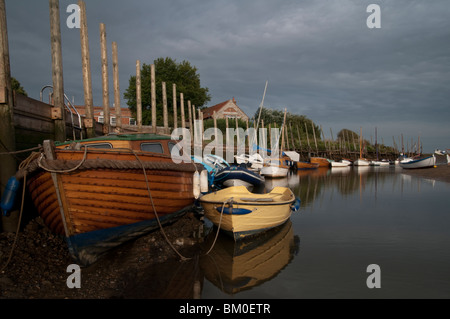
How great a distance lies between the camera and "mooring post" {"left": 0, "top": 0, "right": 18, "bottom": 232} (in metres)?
6.64

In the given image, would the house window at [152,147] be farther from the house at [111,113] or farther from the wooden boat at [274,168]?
the house at [111,113]

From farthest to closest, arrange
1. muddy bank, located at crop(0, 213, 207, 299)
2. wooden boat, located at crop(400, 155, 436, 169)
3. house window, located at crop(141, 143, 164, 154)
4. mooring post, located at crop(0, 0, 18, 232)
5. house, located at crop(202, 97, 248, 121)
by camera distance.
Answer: house, located at crop(202, 97, 248, 121), wooden boat, located at crop(400, 155, 436, 169), house window, located at crop(141, 143, 164, 154), mooring post, located at crop(0, 0, 18, 232), muddy bank, located at crop(0, 213, 207, 299)

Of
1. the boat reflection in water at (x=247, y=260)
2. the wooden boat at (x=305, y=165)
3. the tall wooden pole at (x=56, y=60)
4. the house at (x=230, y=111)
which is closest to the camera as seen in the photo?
→ the boat reflection in water at (x=247, y=260)

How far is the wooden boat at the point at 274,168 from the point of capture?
87.9ft

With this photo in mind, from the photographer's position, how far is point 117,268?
5.82 metres

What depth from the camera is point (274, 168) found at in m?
26.8

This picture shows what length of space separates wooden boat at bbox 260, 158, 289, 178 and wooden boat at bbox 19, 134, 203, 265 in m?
20.3

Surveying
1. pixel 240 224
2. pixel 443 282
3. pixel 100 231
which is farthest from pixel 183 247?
pixel 443 282

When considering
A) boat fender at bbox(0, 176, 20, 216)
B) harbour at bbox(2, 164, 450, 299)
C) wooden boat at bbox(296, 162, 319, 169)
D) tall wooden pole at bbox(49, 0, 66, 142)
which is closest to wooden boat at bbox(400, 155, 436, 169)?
wooden boat at bbox(296, 162, 319, 169)

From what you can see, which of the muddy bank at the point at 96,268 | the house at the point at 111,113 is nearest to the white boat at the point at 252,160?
the muddy bank at the point at 96,268

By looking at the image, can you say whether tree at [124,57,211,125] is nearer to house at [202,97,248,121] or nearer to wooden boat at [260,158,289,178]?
house at [202,97,248,121]

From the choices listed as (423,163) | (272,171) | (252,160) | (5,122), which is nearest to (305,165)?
(252,160)

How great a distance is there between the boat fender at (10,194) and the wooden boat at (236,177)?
1210 cm
